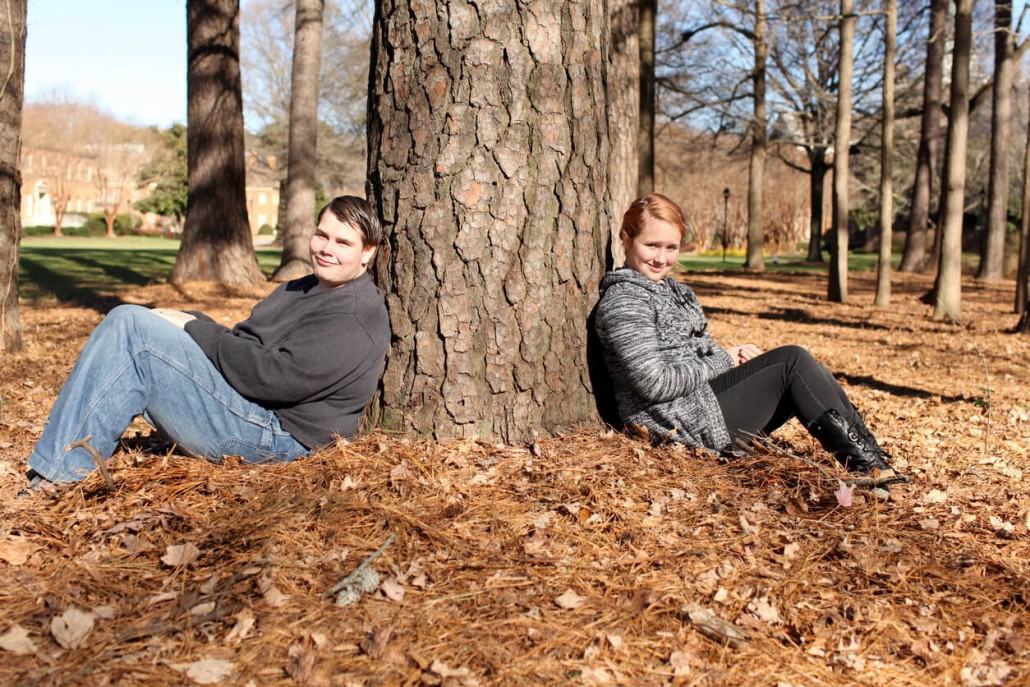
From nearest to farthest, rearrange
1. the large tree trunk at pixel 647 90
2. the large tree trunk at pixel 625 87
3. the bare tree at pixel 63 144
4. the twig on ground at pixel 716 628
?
the twig on ground at pixel 716 628 < the large tree trunk at pixel 625 87 < the large tree trunk at pixel 647 90 < the bare tree at pixel 63 144

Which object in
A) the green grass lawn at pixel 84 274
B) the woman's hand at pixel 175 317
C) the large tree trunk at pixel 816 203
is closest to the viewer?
the woman's hand at pixel 175 317

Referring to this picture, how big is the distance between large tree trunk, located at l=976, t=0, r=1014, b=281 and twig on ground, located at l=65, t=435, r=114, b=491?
13530 mm

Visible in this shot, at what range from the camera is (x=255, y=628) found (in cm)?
254

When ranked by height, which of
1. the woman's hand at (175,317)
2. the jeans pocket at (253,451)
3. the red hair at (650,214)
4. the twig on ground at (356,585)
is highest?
the red hair at (650,214)

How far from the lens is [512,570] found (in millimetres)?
2889

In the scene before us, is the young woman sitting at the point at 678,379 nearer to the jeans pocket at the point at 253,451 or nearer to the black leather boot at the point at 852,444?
the black leather boot at the point at 852,444

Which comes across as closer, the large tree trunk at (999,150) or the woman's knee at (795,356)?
the woman's knee at (795,356)

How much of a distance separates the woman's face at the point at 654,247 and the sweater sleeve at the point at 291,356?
125 centimetres

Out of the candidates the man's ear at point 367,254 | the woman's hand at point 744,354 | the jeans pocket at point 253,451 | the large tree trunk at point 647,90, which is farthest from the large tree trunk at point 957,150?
the jeans pocket at point 253,451

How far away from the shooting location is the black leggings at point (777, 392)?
3.84 metres

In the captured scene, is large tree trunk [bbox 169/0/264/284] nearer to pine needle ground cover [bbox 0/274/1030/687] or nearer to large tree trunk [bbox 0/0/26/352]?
large tree trunk [bbox 0/0/26/352]

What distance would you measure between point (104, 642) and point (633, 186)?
690 cm

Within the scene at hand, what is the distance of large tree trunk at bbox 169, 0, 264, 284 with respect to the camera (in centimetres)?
1216

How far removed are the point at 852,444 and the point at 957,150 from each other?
9.08 metres
